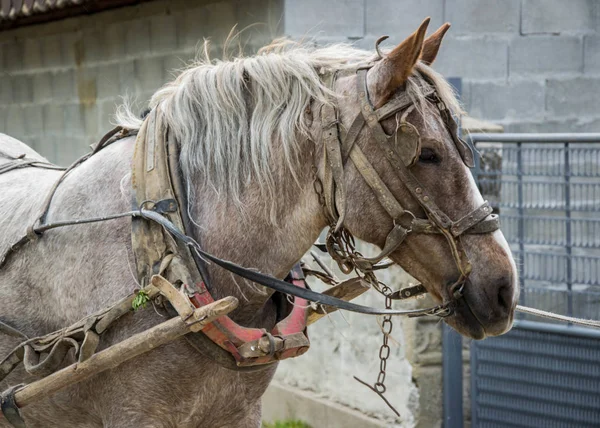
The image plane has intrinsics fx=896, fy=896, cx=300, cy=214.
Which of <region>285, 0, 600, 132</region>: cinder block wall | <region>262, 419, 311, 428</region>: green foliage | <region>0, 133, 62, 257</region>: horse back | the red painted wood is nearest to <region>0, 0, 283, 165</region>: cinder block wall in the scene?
the red painted wood

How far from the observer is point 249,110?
2609 mm

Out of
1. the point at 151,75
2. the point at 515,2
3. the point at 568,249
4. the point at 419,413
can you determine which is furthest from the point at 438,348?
the point at 151,75

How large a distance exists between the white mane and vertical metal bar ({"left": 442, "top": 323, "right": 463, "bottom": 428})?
7.89 ft

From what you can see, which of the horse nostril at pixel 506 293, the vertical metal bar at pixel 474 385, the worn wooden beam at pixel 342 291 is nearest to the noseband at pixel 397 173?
the horse nostril at pixel 506 293

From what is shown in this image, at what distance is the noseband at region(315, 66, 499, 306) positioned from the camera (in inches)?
93.6

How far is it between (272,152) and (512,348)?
101 inches

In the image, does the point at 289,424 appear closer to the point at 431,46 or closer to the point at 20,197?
the point at 20,197

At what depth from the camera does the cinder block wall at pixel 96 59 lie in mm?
5402

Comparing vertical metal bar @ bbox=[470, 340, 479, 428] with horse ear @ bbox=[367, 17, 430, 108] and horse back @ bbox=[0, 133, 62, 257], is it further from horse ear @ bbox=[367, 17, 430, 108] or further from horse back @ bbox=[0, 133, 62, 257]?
horse ear @ bbox=[367, 17, 430, 108]

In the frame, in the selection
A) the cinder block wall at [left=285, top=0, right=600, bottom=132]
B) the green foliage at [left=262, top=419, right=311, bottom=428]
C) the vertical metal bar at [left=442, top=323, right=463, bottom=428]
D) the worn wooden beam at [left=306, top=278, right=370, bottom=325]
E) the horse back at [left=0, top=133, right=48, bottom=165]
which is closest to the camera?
the worn wooden beam at [left=306, top=278, right=370, bottom=325]

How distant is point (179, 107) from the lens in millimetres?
2631

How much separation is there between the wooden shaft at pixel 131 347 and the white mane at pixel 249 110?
35 centimetres

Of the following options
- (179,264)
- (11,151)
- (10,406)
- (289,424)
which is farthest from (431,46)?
(289,424)

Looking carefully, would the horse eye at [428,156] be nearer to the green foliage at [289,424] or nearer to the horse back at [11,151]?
the horse back at [11,151]
